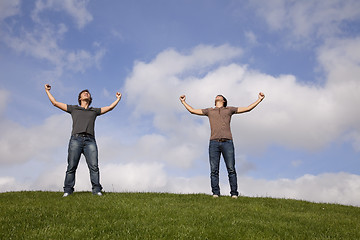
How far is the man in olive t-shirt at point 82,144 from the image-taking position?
1280cm

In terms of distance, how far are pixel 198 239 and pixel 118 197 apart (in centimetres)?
509

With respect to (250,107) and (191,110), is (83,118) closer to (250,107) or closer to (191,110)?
(191,110)

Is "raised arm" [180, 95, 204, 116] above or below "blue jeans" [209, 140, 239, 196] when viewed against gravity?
above

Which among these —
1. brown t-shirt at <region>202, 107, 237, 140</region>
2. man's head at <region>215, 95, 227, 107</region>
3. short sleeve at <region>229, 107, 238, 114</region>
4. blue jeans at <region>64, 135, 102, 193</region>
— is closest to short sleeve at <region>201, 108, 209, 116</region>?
brown t-shirt at <region>202, 107, 237, 140</region>

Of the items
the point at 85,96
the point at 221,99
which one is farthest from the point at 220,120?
the point at 85,96

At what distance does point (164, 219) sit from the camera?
9.39 metres

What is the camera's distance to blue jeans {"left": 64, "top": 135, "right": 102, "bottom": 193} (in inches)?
503

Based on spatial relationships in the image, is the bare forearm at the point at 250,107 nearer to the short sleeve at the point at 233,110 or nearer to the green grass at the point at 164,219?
the short sleeve at the point at 233,110

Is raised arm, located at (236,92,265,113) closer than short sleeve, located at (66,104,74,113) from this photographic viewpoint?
No

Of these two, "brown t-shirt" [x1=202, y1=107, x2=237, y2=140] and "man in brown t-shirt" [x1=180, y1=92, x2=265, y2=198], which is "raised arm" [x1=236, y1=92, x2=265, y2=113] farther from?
"brown t-shirt" [x1=202, y1=107, x2=237, y2=140]

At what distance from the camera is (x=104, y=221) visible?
9.06m

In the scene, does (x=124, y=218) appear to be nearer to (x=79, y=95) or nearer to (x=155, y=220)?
(x=155, y=220)

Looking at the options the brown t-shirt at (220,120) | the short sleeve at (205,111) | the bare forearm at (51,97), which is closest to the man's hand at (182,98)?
the short sleeve at (205,111)

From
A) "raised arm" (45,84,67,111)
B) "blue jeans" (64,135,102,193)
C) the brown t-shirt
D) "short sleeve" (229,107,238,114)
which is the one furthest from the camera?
"short sleeve" (229,107,238,114)
